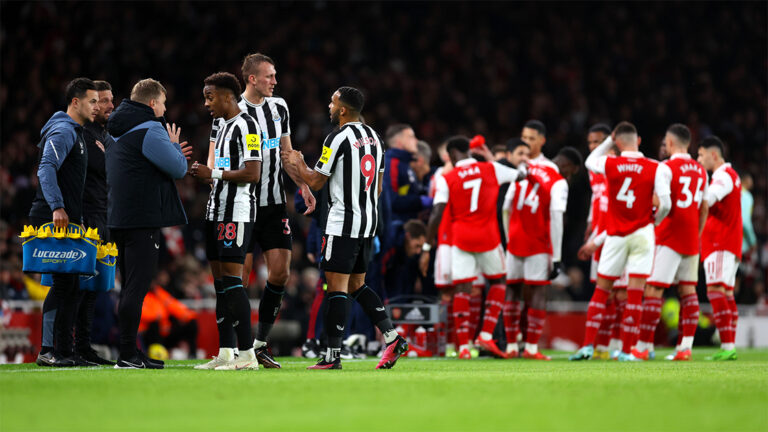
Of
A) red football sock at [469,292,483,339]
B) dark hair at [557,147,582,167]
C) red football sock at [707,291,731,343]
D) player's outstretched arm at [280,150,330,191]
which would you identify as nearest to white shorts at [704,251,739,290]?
red football sock at [707,291,731,343]

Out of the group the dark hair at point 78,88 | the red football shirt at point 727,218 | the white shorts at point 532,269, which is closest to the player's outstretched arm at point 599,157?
the white shorts at point 532,269

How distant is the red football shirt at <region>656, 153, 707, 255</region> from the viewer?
10.6 metres

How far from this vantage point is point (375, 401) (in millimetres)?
5215

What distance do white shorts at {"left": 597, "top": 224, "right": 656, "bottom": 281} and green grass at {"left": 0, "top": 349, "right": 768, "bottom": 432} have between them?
2872mm

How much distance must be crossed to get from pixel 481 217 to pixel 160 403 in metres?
6.19

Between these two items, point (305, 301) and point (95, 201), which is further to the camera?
point (305, 301)

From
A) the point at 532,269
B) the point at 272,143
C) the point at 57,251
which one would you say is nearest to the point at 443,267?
the point at 532,269

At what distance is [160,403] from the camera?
16.7 ft

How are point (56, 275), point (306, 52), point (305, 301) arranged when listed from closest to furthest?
point (56, 275), point (305, 301), point (306, 52)

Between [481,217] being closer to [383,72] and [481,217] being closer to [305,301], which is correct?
[305,301]

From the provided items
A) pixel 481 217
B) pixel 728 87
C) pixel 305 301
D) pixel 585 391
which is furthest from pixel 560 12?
pixel 585 391

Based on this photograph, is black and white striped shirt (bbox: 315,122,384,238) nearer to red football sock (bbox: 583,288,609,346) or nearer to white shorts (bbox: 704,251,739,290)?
red football sock (bbox: 583,288,609,346)

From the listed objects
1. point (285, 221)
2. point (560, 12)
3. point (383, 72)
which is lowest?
point (285, 221)

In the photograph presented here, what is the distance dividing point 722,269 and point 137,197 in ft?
22.1
